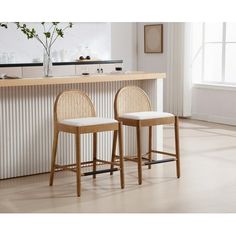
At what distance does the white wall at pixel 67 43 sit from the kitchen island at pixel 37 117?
3.57 metres

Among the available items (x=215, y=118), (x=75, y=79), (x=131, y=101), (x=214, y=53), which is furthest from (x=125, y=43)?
(x=75, y=79)

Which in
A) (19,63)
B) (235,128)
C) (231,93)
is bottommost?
(235,128)

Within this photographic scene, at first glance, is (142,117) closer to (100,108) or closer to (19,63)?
(100,108)

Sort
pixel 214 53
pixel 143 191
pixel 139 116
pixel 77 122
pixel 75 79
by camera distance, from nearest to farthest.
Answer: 1. pixel 77 122
2. pixel 143 191
3. pixel 139 116
4. pixel 75 79
5. pixel 214 53

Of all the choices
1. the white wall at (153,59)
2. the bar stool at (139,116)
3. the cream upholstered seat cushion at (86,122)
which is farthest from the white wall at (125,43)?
the cream upholstered seat cushion at (86,122)

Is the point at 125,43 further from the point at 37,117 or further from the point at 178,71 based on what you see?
the point at 37,117

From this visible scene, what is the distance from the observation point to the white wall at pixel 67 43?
8.09 m

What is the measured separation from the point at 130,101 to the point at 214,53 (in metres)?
4.32

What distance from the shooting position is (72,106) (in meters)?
4.36

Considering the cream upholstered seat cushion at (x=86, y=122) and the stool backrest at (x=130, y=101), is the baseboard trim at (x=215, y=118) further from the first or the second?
the cream upholstered seat cushion at (x=86, y=122)

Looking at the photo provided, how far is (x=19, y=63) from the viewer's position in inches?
309

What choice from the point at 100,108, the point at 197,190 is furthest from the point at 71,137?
the point at 197,190
